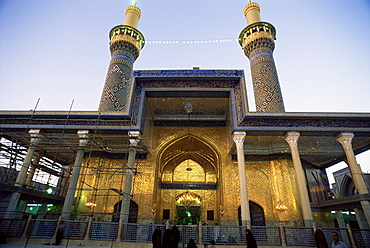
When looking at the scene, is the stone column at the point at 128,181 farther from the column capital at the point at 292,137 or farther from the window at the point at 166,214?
the column capital at the point at 292,137

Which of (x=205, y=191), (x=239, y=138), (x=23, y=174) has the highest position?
(x=239, y=138)

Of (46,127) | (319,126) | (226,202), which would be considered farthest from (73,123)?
(319,126)

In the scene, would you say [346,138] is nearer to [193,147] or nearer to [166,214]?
[193,147]

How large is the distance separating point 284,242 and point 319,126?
446 centimetres

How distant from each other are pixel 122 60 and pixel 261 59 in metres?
7.50

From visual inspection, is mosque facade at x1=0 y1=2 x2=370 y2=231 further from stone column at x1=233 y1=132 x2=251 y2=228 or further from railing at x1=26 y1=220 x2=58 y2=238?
railing at x1=26 y1=220 x2=58 y2=238

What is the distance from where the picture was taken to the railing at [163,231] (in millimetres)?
5566

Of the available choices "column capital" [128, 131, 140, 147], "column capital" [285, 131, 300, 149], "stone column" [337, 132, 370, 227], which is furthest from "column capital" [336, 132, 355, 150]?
"column capital" [128, 131, 140, 147]

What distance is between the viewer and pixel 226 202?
9125 mm

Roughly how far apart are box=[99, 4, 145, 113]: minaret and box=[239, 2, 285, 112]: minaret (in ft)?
20.8

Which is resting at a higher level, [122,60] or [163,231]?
[122,60]

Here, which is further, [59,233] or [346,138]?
[346,138]

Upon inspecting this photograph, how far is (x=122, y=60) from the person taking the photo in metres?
12.0

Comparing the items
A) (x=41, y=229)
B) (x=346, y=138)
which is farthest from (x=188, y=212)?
(x=346, y=138)
